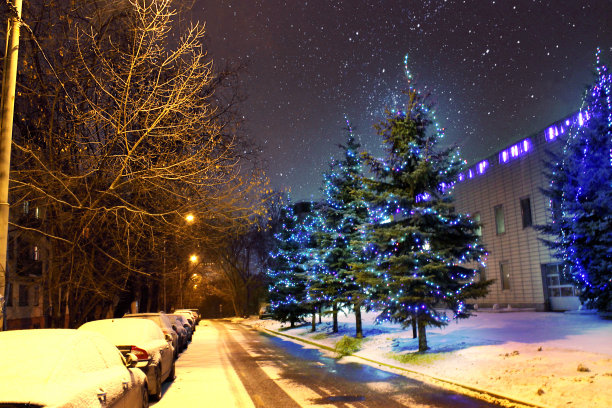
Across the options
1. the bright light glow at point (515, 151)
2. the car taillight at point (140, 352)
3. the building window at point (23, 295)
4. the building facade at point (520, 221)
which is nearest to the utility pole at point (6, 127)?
the car taillight at point (140, 352)

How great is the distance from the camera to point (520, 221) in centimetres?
3519

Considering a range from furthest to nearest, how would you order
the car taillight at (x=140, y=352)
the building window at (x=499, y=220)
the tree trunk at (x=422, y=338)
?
the building window at (x=499, y=220) < the tree trunk at (x=422, y=338) < the car taillight at (x=140, y=352)

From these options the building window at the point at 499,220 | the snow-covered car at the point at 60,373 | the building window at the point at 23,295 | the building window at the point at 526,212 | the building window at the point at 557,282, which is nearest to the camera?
the snow-covered car at the point at 60,373

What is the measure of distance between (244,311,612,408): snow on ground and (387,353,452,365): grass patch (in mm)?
39

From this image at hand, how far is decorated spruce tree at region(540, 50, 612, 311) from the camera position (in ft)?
64.2

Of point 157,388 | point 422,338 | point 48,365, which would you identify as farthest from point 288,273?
point 48,365

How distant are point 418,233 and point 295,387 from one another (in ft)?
20.5

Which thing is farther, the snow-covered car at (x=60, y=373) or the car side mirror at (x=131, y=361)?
the car side mirror at (x=131, y=361)

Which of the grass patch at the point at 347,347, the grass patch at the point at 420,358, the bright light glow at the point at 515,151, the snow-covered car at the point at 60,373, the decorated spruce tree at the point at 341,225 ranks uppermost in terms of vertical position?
the bright light glow at the point at 515,151

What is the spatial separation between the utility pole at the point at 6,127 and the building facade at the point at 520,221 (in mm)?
25079

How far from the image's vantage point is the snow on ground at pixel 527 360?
30.6 ft

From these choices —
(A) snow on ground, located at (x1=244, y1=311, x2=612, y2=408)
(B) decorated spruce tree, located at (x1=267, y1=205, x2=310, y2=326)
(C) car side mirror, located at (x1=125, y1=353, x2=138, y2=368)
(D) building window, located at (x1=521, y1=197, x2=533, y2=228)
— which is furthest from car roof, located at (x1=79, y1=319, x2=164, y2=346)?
(D) building window, located at (x1=521, y1=197, x2=533, y2=228)

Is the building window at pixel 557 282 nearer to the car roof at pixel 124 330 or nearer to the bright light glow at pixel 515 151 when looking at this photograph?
the bright light glow at pixel 515 151

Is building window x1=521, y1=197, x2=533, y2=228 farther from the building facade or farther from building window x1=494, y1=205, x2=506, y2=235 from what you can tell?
building window x1=494, y1=205, x2=506, y2=235
